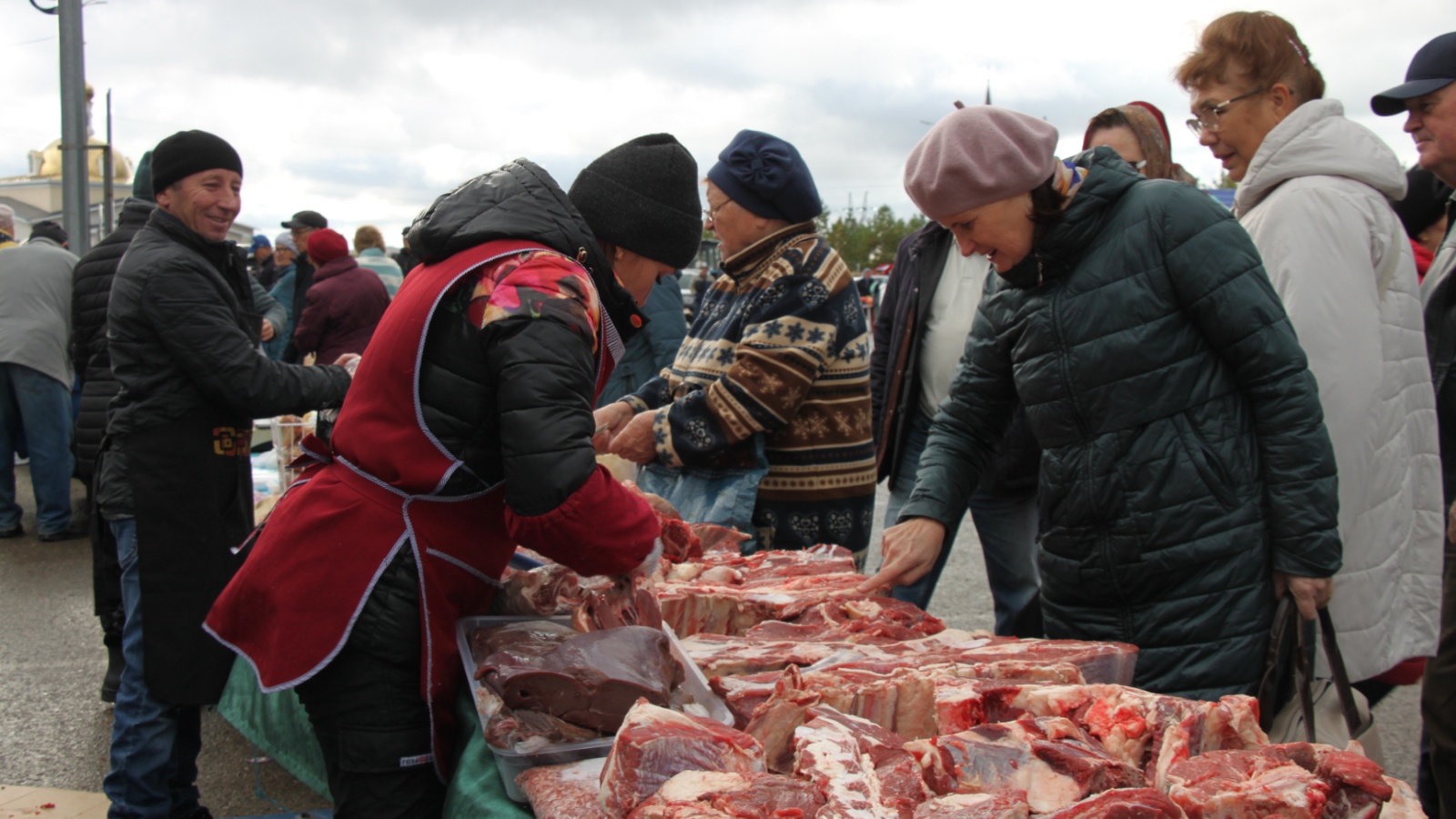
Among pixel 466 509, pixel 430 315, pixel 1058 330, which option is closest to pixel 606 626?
pixel 466 509

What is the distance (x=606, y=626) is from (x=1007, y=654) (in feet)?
2.85

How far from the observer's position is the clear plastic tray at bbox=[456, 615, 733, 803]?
1572mm

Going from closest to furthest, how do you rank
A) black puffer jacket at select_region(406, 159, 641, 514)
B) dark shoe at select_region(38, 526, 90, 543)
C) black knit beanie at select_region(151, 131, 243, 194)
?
black puffer jacket at select_region(406, 159, 641, 514)
black knit beanie at select_region(151, 131, 243, 194)
dark shoe at select_region(38, 526, 90, 543)

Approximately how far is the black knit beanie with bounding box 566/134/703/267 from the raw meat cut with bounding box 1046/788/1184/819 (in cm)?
138

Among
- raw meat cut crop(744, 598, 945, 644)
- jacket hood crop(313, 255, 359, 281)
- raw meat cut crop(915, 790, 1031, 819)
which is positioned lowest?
raw meat cut crop(744, 598, 945, 644)

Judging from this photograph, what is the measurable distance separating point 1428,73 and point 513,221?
A: 2.44 meters

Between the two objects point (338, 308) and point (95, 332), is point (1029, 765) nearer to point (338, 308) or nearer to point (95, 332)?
point (95, 332)

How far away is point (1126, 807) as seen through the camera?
1309mm

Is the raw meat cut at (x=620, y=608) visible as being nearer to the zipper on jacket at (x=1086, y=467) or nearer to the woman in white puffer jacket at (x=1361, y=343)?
the zipper on jacket at (x=1086, y=467)

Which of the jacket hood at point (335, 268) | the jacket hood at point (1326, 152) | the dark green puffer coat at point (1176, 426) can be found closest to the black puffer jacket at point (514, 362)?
the dark green puffer coat at point (1176, 426)

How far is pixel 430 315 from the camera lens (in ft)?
5.99

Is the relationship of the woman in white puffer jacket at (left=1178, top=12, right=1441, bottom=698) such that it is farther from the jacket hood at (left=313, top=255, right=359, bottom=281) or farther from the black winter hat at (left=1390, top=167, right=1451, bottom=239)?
the jacket hood at (left=313, top=255, right=359, bottom=281)

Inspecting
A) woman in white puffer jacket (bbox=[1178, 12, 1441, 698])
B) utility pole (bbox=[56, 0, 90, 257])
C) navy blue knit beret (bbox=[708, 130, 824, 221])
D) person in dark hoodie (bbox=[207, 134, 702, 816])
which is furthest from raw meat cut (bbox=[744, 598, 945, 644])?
utility pole (bbox=[56, 0, 90, 257])

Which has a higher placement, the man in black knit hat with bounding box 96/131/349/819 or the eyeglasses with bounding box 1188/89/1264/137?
the eyeglasses with bounding box 1188/89/1264/137
